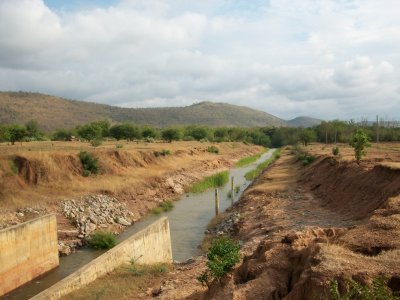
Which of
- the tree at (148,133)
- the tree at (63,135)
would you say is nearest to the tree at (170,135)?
the tree at (148,133)

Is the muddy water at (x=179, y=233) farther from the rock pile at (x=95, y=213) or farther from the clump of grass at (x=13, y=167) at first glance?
the clump of grass at (x=13, y=167)

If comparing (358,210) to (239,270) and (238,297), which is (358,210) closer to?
(239,270)

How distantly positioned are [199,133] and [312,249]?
8453cm

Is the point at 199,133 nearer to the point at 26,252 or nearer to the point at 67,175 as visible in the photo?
the point at 67,175

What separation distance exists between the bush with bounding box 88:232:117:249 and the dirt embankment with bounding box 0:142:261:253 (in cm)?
103

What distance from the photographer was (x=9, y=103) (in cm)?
10831

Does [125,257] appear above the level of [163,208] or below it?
above

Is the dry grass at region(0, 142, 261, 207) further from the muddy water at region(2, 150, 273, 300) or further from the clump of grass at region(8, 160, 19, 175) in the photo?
the muddy water at region(2, 150, 273, 300)

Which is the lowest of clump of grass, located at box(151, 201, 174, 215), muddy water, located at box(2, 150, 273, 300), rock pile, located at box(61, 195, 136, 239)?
muddy water, located at box(2, 150, 273, 300)

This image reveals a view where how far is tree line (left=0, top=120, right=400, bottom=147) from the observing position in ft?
193

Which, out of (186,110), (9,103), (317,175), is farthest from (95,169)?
(186,110)

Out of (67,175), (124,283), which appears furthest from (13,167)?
(124,283)

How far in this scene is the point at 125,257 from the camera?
15.1 metres

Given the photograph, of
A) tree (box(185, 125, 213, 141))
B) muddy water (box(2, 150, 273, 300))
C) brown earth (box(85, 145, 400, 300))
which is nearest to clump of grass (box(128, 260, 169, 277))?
brown earth (box(85, 145, 400, 300))
